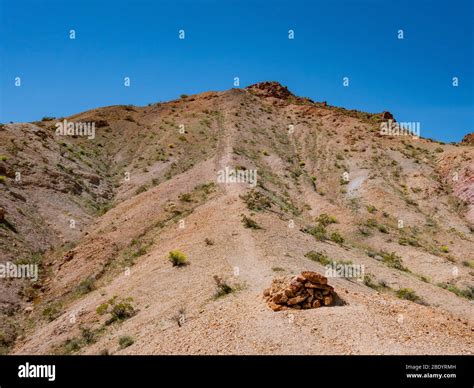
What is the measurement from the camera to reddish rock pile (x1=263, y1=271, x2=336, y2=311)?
1237 cm

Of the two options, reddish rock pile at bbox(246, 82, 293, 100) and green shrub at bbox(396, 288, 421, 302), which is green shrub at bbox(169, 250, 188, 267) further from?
reddish rock pile at bbox(246, 82, 293, 100)

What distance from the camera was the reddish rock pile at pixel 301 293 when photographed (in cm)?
1237

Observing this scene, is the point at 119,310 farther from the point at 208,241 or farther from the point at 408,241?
the point at 408,241

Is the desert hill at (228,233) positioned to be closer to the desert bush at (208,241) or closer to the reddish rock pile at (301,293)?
the desert bush at (208,241)

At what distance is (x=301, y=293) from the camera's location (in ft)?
41.2

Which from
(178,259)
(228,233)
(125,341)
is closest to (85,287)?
(178,259)

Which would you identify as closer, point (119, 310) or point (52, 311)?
point (119, 310)

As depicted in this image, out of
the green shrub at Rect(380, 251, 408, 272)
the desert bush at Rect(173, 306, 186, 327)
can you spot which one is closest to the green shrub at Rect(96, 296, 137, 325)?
the desert bush at Rect(173, 306, 186, 327)

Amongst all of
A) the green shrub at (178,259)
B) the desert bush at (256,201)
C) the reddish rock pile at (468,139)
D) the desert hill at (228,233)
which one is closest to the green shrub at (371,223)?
Answer: the desert hill at (228,233)

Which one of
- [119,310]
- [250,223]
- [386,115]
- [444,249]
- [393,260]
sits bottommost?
[119,310]

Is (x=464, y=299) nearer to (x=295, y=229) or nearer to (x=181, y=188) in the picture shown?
(x=295, y=229)

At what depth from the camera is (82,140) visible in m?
47.3
